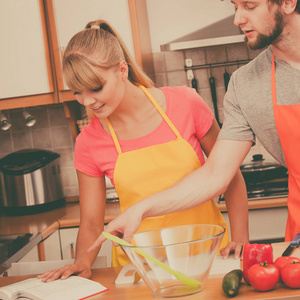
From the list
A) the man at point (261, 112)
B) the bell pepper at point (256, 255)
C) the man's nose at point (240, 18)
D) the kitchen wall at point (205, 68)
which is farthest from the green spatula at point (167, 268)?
the kitchen wall at point (205, 68)

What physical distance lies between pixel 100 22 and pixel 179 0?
1.43 metres

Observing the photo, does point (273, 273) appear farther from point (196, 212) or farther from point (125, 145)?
point (125, 145)

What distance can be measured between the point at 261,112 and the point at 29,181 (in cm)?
156

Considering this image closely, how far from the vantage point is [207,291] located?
3.65ft

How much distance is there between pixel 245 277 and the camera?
1117 mm

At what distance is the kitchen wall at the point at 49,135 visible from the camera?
297 cm

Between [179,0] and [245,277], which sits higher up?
[179,0]

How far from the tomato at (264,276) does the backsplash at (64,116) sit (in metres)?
1.86

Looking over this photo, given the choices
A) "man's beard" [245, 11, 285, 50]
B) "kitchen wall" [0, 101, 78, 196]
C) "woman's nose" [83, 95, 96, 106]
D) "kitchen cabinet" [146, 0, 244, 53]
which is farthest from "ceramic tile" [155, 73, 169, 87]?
"man's beard" [245, 11, 285, 50]

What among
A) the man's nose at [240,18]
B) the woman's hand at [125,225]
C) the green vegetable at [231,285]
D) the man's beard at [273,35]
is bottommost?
the green vegetable at [231,285]

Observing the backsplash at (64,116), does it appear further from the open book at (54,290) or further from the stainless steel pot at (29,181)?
the open book at (54,290)

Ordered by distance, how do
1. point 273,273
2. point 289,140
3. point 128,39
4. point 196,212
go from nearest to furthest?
point 273,273, point 289,140, point 196,212, point 128,39

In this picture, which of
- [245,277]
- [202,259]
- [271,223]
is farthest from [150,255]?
[271,223]

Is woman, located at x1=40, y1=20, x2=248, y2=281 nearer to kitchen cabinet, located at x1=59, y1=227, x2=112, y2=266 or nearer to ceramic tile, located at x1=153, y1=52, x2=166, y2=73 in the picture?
kitchen cabinet, located at x1=59, y1=227, x2=112, y2=266
